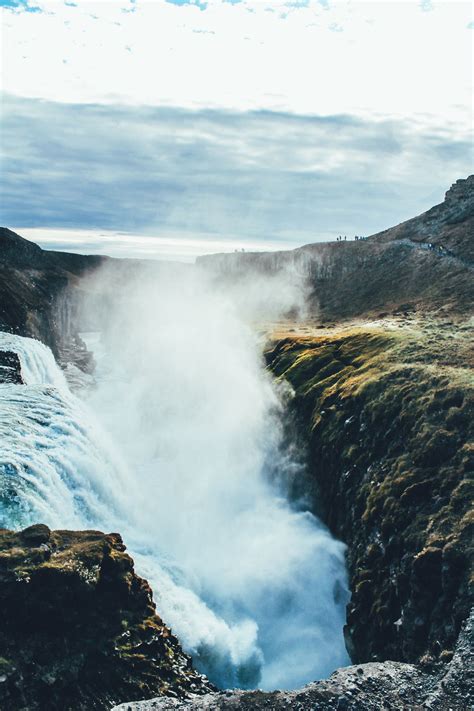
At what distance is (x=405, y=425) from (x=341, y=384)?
752 inches

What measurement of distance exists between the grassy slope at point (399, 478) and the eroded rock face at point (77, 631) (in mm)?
15647

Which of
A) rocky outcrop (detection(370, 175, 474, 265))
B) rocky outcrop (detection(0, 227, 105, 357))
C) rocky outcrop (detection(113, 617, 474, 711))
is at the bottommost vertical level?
rocky outcrop (detection(113, 617, 474, 711))

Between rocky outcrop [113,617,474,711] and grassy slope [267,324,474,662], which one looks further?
grassy slope [267,324,474,662]

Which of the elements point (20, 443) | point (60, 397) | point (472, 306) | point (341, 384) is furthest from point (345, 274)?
point (20, 443)

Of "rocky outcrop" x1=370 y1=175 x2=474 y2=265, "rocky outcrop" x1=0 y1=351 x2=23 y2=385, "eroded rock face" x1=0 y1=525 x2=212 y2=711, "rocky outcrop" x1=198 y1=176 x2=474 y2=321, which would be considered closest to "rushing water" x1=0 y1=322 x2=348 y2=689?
"rocky outcrop" x1=0 y1=351 x2=23 y2=385

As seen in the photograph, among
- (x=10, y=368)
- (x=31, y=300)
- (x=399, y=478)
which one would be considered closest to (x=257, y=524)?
(x=399, y=478)

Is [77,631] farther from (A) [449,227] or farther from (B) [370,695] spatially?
(A) [449,227]

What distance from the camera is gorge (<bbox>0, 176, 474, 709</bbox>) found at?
3281 centimetres

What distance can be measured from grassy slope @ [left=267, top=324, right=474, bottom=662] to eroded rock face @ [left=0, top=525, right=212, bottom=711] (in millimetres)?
15647

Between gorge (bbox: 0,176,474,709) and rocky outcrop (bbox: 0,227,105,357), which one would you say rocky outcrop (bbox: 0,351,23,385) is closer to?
gorge (bbox: 0,176,474,709)

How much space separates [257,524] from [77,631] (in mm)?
35181

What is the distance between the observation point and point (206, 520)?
67.1 m

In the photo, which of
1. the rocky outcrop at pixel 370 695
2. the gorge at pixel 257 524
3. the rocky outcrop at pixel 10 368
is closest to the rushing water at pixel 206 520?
the gorge at pixel 257 524

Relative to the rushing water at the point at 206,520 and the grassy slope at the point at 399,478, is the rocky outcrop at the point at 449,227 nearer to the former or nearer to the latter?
the grassy slope at the point at 399,478
